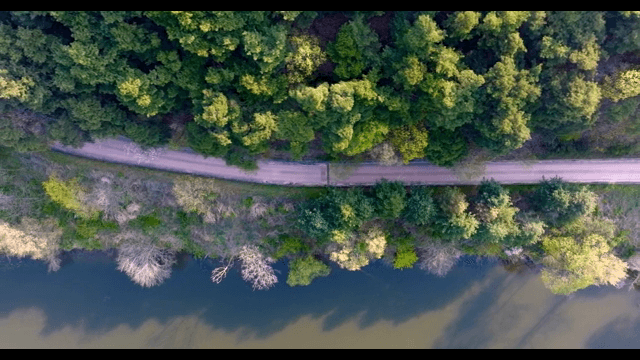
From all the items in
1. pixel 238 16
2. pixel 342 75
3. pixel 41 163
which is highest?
pixel 238 16

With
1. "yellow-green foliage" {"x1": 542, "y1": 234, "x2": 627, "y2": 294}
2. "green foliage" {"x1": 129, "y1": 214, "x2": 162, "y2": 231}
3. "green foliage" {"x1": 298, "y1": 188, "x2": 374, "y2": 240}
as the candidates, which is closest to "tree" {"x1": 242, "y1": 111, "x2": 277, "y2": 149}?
"green foliage" {"x1": 298, "y1": 188, "x2": 374, "y2": 240}

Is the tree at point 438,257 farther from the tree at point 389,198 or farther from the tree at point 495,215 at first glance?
the tree at point 389,198

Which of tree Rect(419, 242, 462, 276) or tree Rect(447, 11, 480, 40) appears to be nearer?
tree Rect(447, 11, 480, 40)

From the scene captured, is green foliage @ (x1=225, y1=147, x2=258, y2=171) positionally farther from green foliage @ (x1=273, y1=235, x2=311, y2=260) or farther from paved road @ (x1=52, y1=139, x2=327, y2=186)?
green foliage @ (x1=273, y1=235, x2=311, y2=260)

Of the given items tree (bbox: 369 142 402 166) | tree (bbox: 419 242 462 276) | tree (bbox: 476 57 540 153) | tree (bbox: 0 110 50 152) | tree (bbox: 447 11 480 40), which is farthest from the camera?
tree (bbox: 419 242 462 276)

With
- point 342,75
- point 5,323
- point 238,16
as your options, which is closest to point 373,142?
point 342,75

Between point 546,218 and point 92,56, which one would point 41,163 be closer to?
point 92,56
